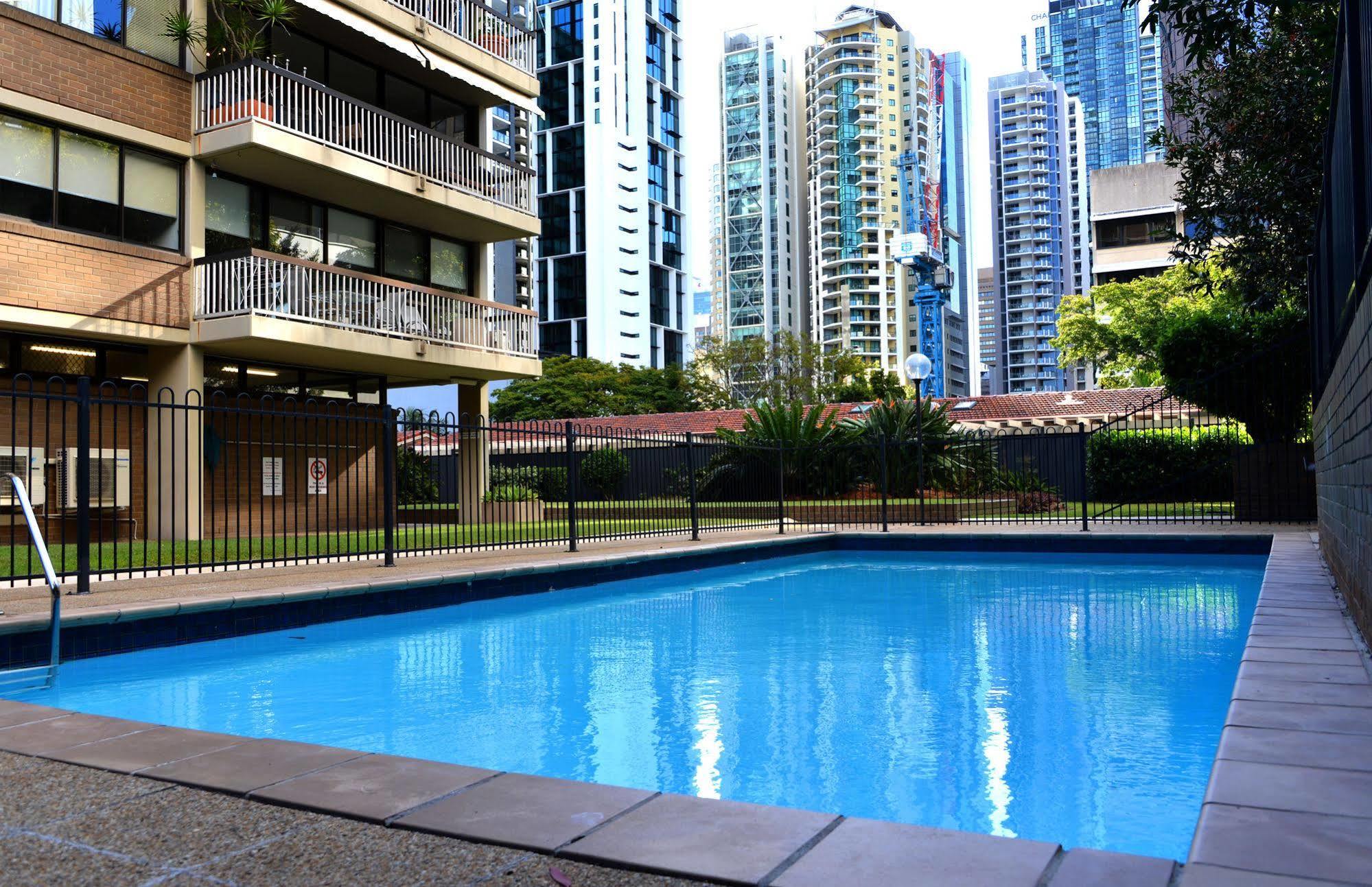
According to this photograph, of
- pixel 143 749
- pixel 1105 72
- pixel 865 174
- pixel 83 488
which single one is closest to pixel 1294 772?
pixel 143 749

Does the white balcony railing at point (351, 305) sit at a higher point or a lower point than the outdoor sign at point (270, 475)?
higher

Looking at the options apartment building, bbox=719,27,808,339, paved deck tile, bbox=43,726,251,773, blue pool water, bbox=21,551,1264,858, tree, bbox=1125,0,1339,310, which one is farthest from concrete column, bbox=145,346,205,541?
apartment building, bbox=719,27,808,339

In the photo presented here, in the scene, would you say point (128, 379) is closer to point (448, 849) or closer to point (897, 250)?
point (448, 849)

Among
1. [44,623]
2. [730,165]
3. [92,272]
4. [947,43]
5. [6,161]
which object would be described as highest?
[947,43]

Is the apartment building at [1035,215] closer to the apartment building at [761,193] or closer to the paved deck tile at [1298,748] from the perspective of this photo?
the apartment building at [761,193]

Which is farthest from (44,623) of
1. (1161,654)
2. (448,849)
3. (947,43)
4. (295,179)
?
(947,43)

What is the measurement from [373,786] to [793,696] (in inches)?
118

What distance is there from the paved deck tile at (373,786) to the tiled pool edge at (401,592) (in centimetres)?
386

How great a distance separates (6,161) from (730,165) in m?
133

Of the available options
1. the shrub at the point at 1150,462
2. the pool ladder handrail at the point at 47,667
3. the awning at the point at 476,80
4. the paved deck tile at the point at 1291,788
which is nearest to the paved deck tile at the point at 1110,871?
the paved deck tile at the point at 1291,788

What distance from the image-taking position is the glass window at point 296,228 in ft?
52.3

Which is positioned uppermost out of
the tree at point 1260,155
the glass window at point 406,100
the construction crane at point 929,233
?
the construction crane at point 929,233

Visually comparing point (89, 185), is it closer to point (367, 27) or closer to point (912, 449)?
point (367, 27)

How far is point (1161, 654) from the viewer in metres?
6.60
